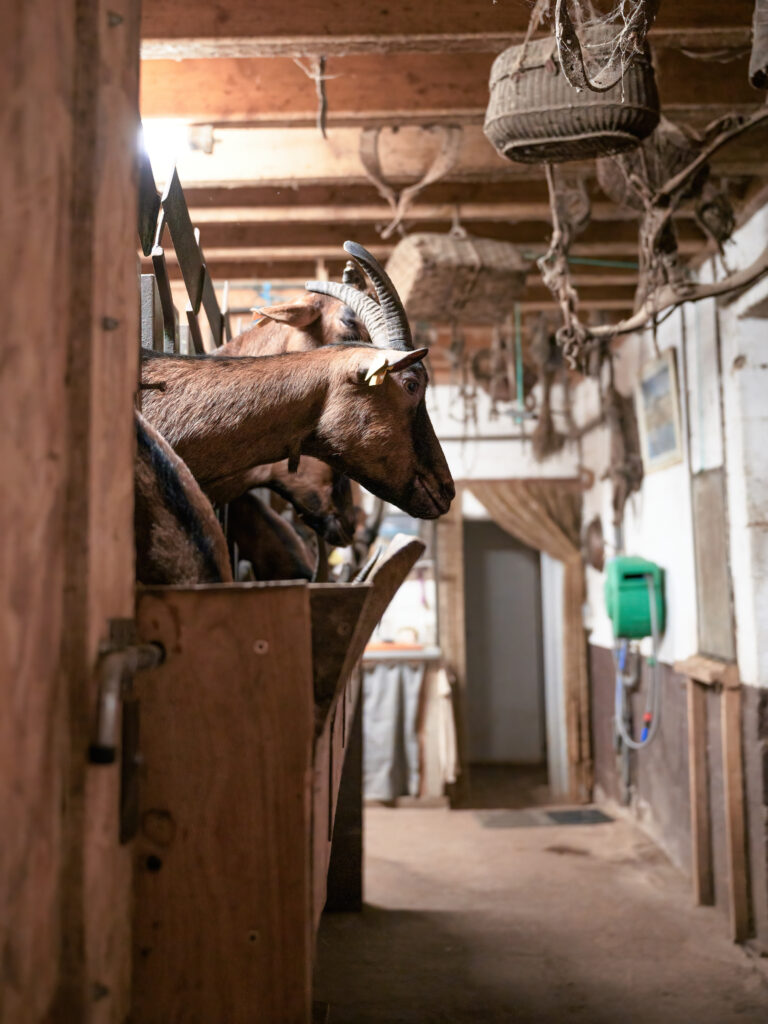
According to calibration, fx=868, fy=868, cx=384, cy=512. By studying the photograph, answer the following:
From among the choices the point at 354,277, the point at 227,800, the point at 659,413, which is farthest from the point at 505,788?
the point at 227,800

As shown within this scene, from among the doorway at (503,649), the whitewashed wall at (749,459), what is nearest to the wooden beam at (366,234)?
the whitewashed wall at (749,459)

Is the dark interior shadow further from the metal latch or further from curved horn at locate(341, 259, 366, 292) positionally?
the metal latch

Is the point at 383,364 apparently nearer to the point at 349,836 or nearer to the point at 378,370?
the point at 378,370

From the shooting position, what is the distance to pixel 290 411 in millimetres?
1557

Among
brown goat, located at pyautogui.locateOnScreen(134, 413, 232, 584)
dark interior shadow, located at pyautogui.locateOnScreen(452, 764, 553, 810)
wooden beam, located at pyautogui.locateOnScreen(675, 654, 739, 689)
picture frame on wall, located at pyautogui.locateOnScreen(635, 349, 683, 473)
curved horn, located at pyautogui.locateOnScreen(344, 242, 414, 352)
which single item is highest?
picture frame on wall, located at pyautogui.locateOnScreen(635, 349, 683, 473)

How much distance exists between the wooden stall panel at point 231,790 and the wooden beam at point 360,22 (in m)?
2.67

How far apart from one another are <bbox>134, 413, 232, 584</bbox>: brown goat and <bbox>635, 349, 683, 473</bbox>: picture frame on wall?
4.22 m

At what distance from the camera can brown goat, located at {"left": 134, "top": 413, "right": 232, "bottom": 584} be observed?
3.98 feet

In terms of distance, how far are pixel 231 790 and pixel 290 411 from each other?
0.77m

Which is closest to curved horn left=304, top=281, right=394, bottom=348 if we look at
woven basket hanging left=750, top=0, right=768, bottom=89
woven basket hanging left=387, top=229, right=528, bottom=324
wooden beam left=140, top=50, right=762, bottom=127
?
woven basket hanging left=750, top=0, right=768, bottom=89

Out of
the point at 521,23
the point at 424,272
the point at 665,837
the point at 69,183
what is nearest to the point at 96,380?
the point at 69,183

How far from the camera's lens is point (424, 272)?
3.96 metres

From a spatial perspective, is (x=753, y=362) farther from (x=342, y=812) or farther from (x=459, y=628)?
(x=459, y=628)

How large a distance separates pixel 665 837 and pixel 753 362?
3.09 metres
